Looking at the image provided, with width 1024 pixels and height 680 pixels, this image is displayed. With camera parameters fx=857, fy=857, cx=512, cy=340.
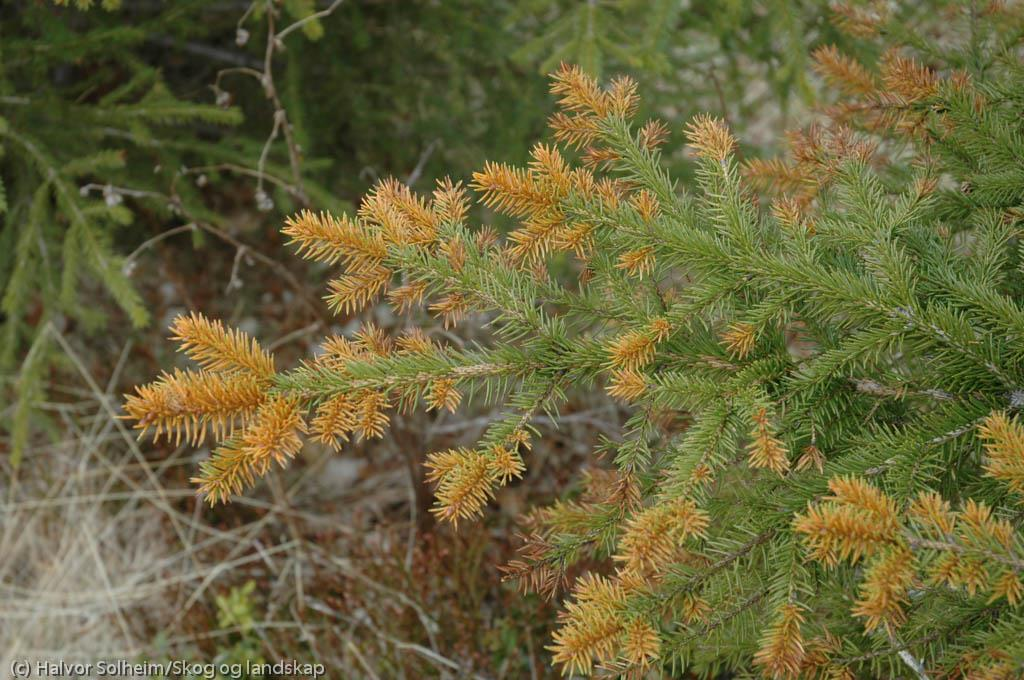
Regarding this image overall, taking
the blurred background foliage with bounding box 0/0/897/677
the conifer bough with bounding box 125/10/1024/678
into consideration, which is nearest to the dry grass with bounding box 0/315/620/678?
the blurred background foliage with bounding box 0/0/897/677

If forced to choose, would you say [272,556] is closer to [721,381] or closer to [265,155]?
[265,155]

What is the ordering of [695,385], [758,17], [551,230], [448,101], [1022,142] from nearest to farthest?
1. [695,385]
2. [551,230]
3. [1022,142]
4. [758,17]
5. [448,101]

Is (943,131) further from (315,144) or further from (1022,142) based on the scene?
(315,144)

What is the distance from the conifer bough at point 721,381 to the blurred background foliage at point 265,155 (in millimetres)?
1244

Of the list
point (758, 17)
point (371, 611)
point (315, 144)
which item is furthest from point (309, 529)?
point (758, 17)

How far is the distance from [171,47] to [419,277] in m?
3.25

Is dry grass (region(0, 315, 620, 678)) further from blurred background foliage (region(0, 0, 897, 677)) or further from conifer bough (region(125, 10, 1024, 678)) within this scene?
conifer bough (region(125, 10, 1024, 678))

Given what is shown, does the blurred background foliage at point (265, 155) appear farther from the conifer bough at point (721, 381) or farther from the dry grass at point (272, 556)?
the conifer bough at point (721, 381)

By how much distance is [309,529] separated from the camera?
3.19 meters

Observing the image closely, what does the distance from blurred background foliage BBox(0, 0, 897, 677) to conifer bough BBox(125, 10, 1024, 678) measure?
1244 mm

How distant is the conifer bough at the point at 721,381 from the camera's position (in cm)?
111

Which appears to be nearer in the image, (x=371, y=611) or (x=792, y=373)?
(x=792, y=373)

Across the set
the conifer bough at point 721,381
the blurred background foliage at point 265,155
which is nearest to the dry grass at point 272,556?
the blurred background foliage at point 265,155

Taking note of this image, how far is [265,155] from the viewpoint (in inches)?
107
